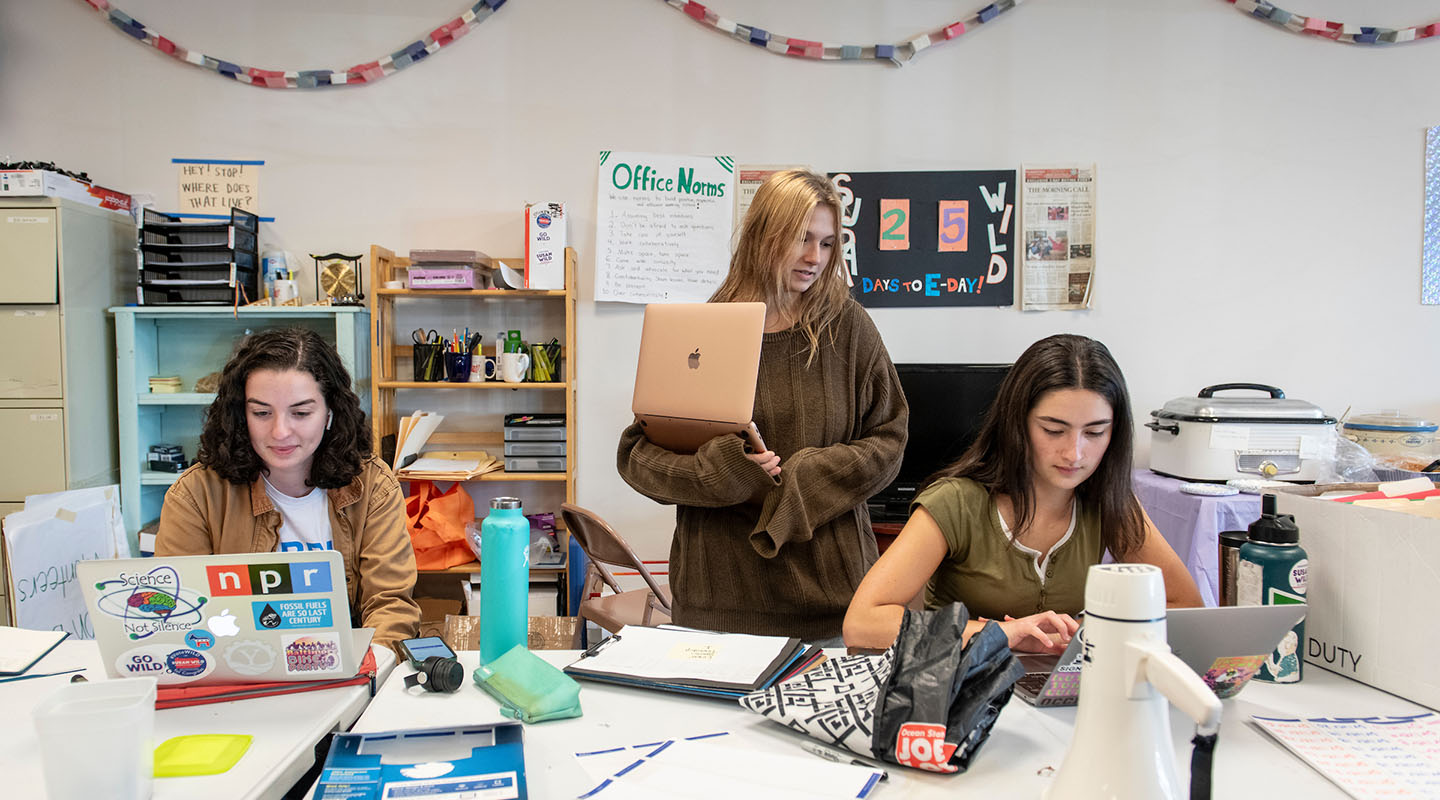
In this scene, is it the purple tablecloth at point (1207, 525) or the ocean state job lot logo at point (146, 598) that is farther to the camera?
the purple tablecloth at point (1207, 525)

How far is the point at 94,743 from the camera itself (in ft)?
2.41

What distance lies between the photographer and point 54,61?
3.03m

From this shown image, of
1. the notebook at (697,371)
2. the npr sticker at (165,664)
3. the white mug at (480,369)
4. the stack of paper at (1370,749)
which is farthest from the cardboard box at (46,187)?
the stack of paper at (1370,749)

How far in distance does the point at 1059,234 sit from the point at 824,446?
1963 millimetres

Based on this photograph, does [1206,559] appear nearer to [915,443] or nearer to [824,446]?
[915,443]

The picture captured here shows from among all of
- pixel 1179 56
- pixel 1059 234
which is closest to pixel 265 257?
pixel 1059 234

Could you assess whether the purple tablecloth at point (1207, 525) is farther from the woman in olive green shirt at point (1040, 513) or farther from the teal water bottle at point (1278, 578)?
the teal water bottle at point (1278, 578)

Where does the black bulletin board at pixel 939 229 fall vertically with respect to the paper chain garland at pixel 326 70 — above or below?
below

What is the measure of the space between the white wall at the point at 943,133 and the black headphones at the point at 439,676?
2.08 metres

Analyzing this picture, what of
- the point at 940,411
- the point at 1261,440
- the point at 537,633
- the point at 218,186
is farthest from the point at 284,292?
the point at 1261,440

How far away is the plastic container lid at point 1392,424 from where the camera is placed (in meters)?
2.66

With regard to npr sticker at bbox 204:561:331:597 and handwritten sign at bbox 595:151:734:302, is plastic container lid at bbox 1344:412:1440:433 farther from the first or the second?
npr sticker at bbox 204:561:331:597

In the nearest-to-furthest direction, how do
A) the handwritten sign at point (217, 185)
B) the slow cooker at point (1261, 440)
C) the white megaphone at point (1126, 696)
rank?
the white megaphone at point (1126, 696) → the slow cooker at point (1261, 440) → the handwritten sign at point (217, 185)

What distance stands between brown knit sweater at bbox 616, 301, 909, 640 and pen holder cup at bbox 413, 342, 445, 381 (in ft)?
4.93
